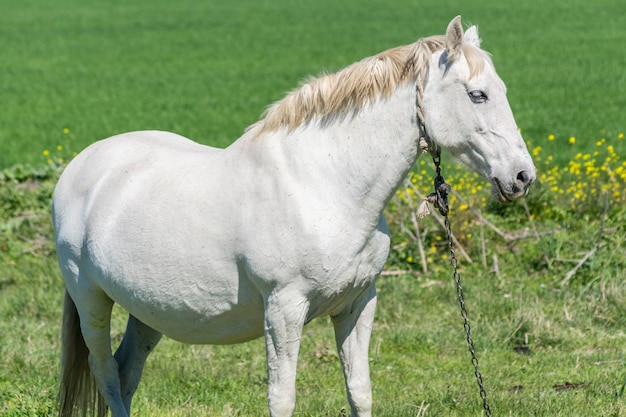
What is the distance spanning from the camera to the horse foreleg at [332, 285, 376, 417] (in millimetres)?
4176

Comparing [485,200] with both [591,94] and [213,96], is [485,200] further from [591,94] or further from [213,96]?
[213,96]

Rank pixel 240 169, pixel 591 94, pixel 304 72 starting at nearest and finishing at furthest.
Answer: pixel 240 169, pixel 591 94, pixel 304 72

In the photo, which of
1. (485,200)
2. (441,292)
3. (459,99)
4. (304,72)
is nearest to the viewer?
(459,99)

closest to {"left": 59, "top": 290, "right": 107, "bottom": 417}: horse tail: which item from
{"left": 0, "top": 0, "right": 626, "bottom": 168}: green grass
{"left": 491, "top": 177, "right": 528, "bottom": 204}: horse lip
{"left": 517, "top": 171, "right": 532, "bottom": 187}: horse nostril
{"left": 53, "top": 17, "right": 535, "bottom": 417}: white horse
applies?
{"left": 53, "top": 17, "right": 535, "bottom": 417}: white horse

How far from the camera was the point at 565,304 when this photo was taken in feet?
23.0

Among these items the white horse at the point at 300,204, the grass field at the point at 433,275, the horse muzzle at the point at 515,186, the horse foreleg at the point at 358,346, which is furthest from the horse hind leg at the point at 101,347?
the horse muzzle at the point at 515,186

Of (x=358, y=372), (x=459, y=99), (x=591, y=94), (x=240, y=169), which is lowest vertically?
(x=591, y=94)

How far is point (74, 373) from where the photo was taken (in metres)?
5.01

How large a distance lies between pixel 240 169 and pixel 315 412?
5.64 feet

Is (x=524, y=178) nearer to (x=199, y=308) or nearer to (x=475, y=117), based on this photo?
(x=475, y=117)

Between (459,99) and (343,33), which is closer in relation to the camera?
(459,99)

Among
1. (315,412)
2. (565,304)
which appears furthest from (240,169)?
(565,304)

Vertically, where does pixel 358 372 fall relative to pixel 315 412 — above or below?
above

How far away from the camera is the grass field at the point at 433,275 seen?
554cm
